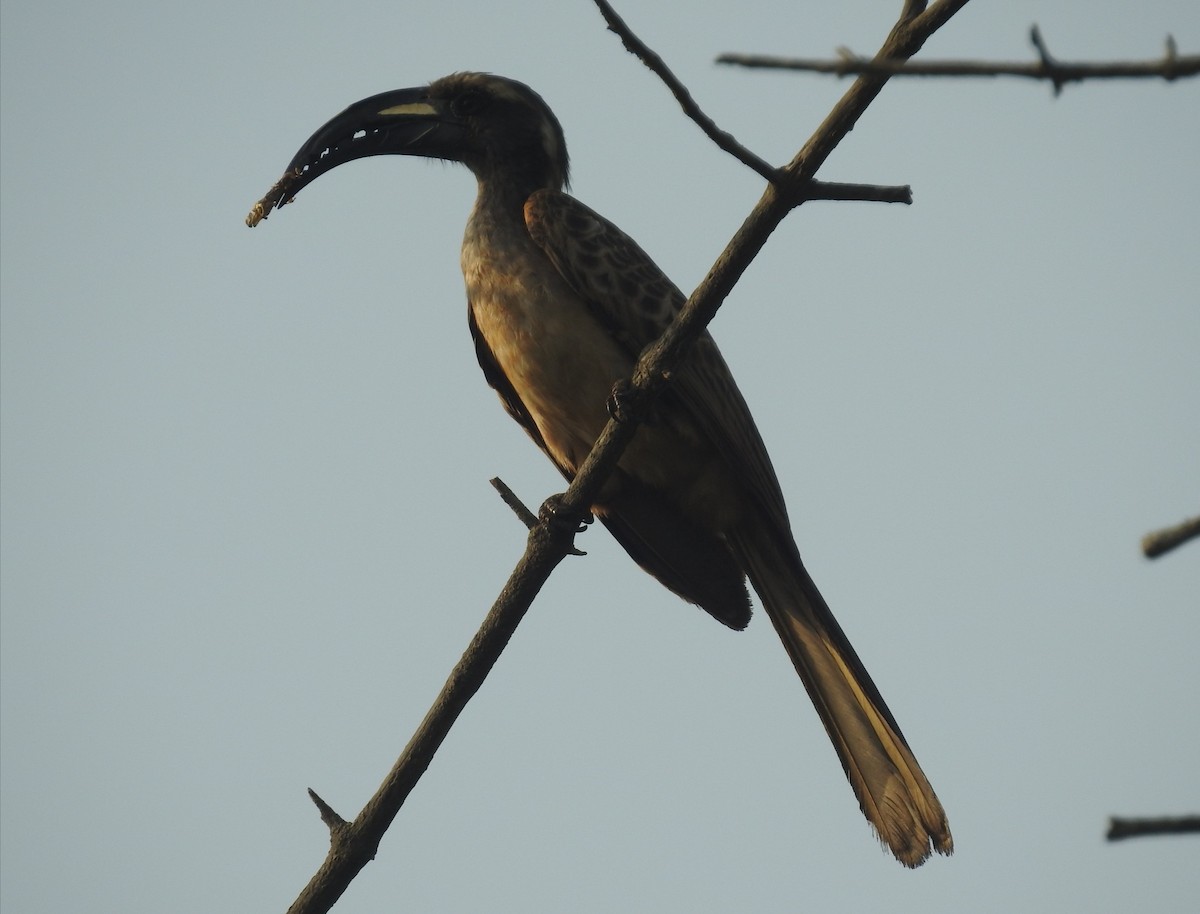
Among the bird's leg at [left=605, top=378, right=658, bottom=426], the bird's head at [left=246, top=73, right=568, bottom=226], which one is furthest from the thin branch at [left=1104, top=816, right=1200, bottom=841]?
the bird's head at [left=246, top=73, right=568, bottom=226]

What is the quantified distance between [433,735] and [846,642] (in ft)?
6.28

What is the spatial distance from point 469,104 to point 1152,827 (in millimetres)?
6191

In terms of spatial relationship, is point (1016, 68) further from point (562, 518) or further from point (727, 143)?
point (562, 518)

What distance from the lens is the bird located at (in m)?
5.32

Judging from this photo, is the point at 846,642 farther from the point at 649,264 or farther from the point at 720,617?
the point at 649,264

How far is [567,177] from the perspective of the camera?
23.7 feet

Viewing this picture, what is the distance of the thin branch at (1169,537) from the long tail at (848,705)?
3.68 metres

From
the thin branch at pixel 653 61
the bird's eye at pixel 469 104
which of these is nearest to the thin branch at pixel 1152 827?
the thin branch at pixel 653 61

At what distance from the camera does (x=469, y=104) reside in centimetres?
708

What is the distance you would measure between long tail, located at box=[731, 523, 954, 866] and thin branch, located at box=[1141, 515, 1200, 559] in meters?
3.68

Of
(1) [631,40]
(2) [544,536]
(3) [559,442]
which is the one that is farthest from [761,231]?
(3) [559,442]

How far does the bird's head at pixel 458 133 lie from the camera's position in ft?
22.3

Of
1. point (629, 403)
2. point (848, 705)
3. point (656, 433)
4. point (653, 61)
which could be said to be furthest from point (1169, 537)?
point (656, 433)

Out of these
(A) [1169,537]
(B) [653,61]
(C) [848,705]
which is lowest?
(A) [1169,537]
